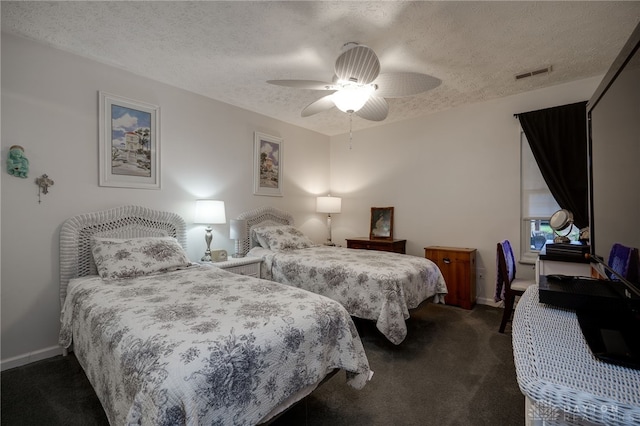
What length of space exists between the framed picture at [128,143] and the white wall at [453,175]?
3140 mm

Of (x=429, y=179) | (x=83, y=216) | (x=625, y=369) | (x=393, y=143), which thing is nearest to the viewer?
(x=625, y=369)

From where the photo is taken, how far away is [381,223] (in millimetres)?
4684

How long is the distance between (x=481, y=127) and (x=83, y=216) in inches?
180

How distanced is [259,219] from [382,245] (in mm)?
1866

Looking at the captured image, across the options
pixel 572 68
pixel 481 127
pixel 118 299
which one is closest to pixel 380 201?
pixel 481 127

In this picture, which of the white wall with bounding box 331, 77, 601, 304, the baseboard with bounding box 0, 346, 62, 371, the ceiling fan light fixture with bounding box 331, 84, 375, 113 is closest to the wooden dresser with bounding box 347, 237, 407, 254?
Result: the white wall with bounding box 331, 77, 601, 304

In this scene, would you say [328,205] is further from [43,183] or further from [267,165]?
[43,183]

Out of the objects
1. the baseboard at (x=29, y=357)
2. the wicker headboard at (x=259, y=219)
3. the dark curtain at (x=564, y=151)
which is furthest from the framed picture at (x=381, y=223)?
the baseboard at (x=29, y=357)

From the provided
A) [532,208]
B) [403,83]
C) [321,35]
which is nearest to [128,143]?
[321,35]

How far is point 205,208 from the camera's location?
3281 millimetres

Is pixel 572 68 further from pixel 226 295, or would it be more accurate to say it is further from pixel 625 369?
pixel 226 295

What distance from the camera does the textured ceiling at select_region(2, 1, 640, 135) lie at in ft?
6.55

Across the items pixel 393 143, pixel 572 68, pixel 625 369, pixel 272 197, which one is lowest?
pixel 625 369

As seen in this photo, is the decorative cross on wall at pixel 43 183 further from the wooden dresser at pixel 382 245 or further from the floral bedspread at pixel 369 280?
the wooden dresser at pixel 382 245
